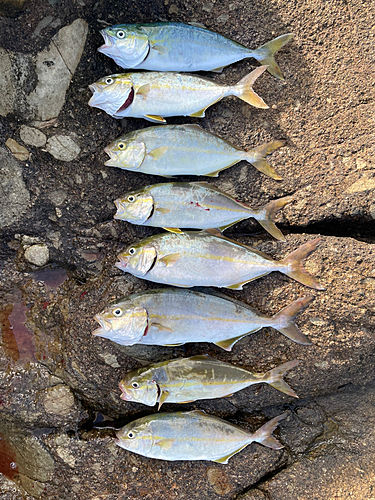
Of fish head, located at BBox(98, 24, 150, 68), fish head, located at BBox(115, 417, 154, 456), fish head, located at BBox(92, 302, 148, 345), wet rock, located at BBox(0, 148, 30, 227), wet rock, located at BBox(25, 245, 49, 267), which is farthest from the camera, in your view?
wet rock, located at BBox(25, 245, 49, 267)

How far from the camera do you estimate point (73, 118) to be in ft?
9.07

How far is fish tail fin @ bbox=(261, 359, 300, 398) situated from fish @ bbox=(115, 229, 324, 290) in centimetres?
67

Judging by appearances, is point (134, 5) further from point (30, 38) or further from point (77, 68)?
point (30, 38)

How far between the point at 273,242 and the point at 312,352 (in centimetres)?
93

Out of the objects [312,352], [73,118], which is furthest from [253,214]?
[73,118]

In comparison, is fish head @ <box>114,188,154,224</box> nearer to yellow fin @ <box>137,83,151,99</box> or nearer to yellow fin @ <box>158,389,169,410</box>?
yellow fin @ <box>137,83,151,99</box>

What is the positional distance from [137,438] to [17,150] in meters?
2.47

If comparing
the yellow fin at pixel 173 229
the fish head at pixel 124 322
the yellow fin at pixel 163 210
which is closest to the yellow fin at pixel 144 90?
the yellow fin at pixel 163 210

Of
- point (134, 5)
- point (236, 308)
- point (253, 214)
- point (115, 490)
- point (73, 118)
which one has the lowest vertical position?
point (115, 490)

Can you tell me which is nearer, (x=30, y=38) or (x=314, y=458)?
(x=30, y=38)

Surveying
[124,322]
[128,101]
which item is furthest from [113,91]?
[124,322]

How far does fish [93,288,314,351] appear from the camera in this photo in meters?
2.67

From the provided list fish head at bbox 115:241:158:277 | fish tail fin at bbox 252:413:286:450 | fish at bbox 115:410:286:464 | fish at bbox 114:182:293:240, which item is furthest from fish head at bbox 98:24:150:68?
fish tail fin at bbox 252:413:286:450

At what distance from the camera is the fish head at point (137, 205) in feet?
8.83
